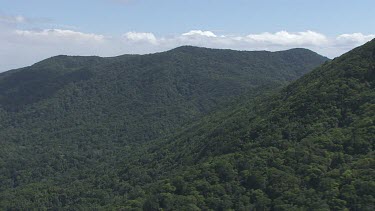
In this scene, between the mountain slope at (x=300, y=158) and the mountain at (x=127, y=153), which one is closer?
the mountain slope at (x=300, y=158)

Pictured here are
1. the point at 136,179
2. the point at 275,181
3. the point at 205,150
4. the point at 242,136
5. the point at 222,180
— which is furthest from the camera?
the point at 136,179

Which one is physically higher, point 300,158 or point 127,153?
point 300,158

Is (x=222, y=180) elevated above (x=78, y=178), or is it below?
above

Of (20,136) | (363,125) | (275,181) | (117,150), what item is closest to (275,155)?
(275,181)

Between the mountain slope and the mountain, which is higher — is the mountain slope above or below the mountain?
above

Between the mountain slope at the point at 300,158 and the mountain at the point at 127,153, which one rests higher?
the mountain slope at the point at 300,158

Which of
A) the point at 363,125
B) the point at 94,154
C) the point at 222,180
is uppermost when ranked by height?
the point at 363,125

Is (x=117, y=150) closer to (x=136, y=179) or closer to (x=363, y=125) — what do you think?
(x=136, y=179)

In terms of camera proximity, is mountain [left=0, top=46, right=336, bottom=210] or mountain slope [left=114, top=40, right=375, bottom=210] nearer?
mountain slope [left=114, top=40, right=375, bottom=210]

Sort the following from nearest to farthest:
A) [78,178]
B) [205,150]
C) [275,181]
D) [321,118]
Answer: [275,181]
[321,118]
[205,150]
[78,178]

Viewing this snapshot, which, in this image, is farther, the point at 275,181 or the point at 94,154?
the point at 94,154

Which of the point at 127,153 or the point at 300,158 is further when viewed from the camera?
the point at 127,153
